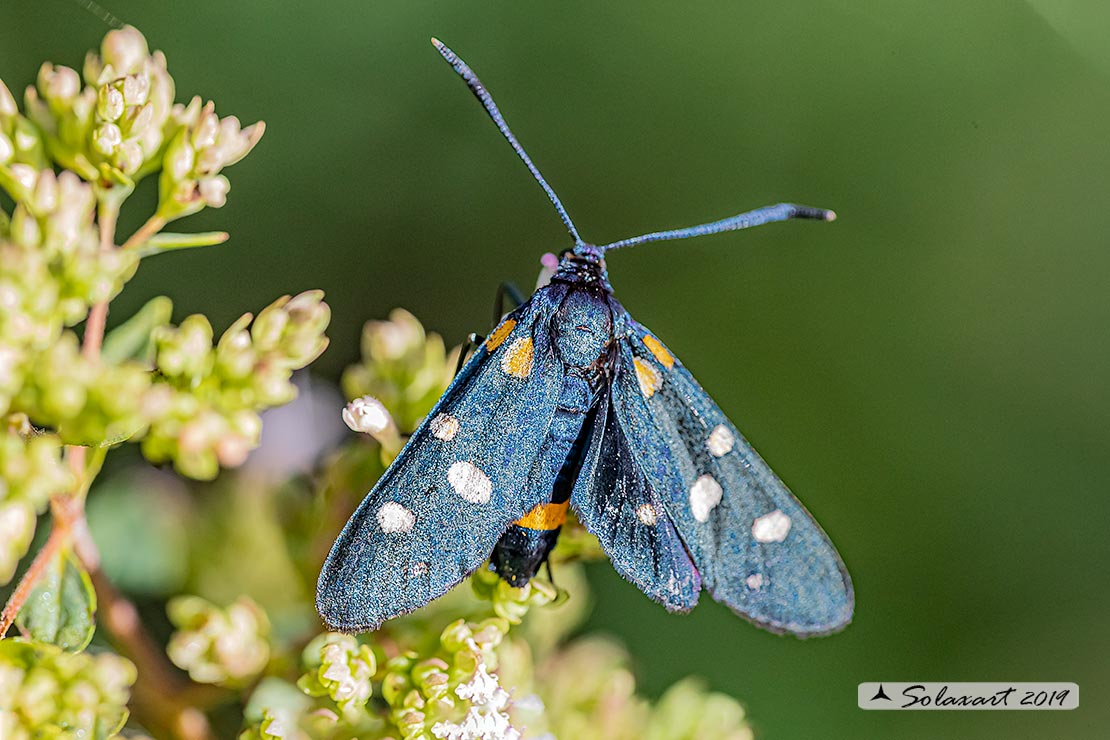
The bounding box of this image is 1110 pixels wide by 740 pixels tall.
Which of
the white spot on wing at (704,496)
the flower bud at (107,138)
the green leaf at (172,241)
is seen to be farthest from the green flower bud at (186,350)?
the white spot on wing at (704,496)

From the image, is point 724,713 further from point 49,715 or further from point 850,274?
point 850,274

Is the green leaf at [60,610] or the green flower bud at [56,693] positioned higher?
the green leaf at [60,610]

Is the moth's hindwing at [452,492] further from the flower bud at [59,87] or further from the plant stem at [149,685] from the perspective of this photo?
the flower bud at [59,87]

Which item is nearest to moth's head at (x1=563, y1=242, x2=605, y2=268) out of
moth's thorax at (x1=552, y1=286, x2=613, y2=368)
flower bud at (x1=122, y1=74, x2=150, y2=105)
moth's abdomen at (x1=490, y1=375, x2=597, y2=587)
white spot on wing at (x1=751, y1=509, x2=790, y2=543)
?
moth's thorax at (x1=552, y1=286, x2=613, y2=368)

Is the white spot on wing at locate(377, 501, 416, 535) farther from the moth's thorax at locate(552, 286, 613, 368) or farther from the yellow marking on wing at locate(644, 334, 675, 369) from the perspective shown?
the yellow marking on wing at locate(644, 334, 675, 369)

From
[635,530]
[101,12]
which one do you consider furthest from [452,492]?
[101,12]

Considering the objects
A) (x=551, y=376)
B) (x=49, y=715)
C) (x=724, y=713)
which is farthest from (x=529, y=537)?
(x=49, y=715)
